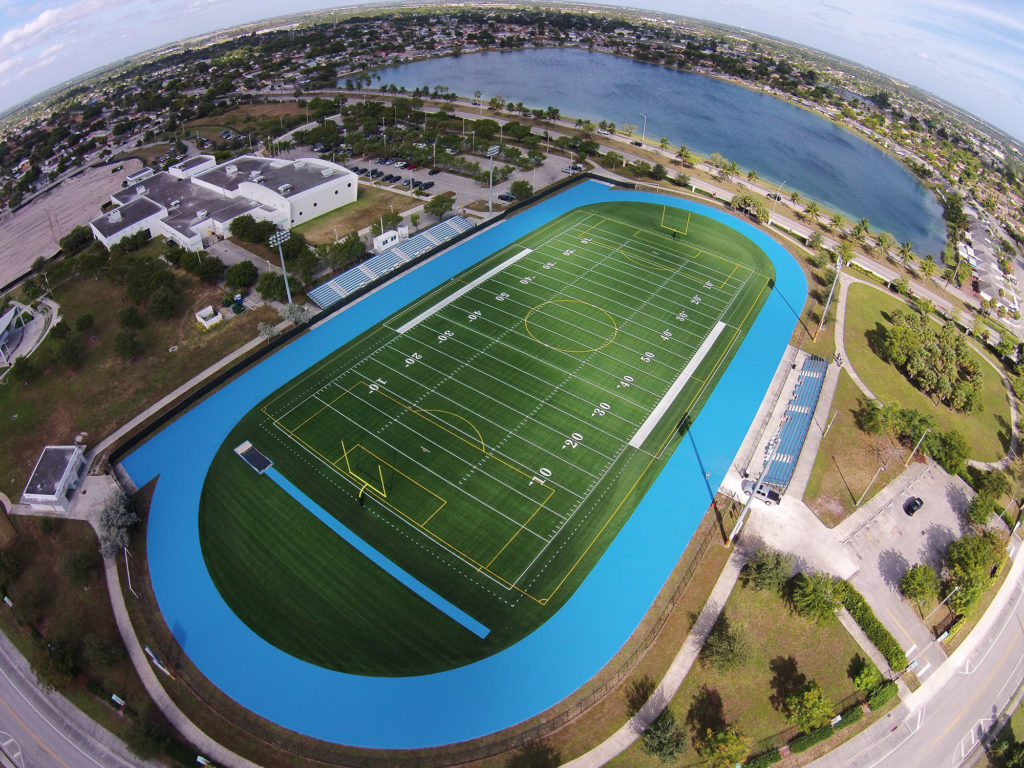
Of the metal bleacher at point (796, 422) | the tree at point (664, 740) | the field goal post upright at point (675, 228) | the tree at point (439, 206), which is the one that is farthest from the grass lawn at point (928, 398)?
the tree at point (439, 206)

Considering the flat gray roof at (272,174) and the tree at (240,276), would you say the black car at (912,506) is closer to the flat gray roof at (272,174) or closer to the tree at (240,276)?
the tree at (240,276)

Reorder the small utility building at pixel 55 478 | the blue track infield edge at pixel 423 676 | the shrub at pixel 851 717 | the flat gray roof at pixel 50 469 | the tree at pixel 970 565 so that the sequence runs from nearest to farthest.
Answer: the blue track infield edge at pixel 423 676 → the shrub at pixel 851 717 → the tree at pixel 970 565 → the small utility building at pixel 55 478 → the flat gray roof at pixel 50 469

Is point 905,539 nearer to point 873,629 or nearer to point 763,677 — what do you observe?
point 873,629

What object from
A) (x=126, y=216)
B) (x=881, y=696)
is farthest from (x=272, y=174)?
(x=881, y=696)

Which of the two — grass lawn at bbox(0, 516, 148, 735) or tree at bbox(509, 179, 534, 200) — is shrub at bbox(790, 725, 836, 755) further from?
tree at bbox(509, 179, 534, 200)

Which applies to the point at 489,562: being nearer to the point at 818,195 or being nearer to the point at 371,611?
the point at 371,611

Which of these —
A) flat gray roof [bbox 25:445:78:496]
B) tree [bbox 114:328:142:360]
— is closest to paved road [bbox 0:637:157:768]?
flat gray roof [bbox 25:445:78:496]
